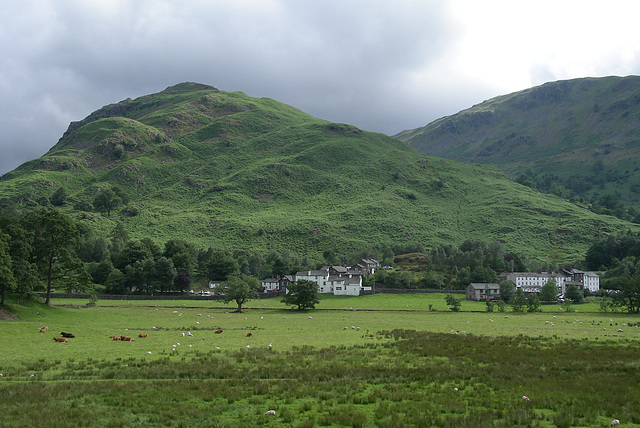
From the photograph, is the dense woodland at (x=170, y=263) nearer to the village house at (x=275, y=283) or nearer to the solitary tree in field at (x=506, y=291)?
the village house at (x=275, y=283)

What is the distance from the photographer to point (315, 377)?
2603 cm

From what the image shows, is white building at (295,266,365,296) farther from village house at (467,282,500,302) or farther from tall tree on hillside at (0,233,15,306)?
tall tree on hillside at (0,233,15,306)

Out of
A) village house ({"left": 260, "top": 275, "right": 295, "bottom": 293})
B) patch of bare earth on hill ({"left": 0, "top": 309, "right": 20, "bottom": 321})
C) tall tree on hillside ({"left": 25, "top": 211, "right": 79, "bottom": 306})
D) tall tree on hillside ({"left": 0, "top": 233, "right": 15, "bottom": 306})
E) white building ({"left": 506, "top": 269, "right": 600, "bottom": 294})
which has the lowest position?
village house ({"left": 260, "top": 275, "right": 295, "bottom": 293})

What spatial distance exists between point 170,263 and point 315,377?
89.6 m

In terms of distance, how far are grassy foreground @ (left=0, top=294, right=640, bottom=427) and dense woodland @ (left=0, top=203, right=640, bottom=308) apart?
12132mm

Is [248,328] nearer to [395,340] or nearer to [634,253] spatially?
[395,340]

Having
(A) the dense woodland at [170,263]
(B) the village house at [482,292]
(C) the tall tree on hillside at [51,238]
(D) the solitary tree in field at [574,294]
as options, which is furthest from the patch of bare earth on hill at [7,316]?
(D) the solitary tree in field at [574,294]

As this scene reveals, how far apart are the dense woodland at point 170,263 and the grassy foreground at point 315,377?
12.1 metres

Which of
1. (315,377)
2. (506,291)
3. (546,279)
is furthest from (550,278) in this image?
(315,377)

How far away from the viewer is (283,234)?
190 m

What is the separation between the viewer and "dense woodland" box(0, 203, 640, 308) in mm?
60000

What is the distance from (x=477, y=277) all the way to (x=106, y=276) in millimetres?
92385

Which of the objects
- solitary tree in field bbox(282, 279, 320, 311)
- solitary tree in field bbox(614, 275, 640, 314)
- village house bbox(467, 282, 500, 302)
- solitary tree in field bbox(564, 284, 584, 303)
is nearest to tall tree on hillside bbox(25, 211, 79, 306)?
solitary tree in field bbox(282, 279, 320, 311)

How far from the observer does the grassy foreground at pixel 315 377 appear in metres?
18.9
